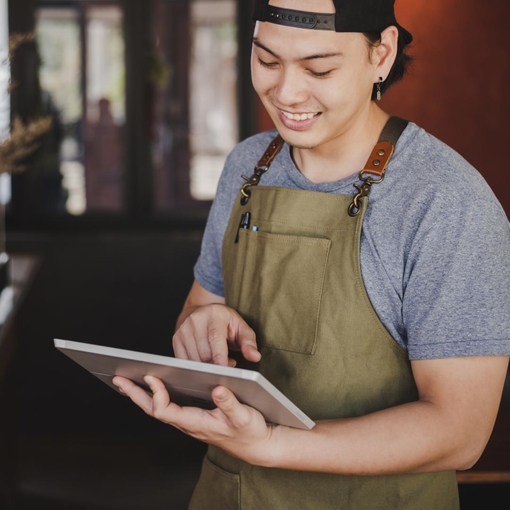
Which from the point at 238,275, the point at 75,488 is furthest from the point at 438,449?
the point at 75,488

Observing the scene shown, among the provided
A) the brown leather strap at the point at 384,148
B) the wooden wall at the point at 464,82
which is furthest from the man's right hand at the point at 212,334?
the wooden wall at the point at 464,82

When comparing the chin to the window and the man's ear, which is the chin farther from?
the window

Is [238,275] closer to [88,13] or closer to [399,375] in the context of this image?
[399,375]

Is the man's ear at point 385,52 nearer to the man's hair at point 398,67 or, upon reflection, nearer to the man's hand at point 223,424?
the man's hair at point 398,67

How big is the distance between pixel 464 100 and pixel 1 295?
1.80 metres

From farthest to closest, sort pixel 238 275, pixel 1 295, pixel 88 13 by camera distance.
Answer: pixel 88 13 → pixel 1 295 → pixel 238 275

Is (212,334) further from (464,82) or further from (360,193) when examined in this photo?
(464,82)

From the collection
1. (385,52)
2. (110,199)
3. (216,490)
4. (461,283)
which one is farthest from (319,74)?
(110,199)

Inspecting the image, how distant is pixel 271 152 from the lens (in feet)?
5.33

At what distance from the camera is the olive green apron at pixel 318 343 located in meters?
1.38

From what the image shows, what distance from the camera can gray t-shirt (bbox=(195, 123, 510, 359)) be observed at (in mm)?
1240

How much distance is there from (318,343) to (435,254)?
266 millimetres

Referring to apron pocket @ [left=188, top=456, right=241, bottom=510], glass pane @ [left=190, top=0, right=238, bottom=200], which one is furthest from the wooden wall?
glass pane @ [left=190, top=0, right=238, bottom=200]

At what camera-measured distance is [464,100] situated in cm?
221
